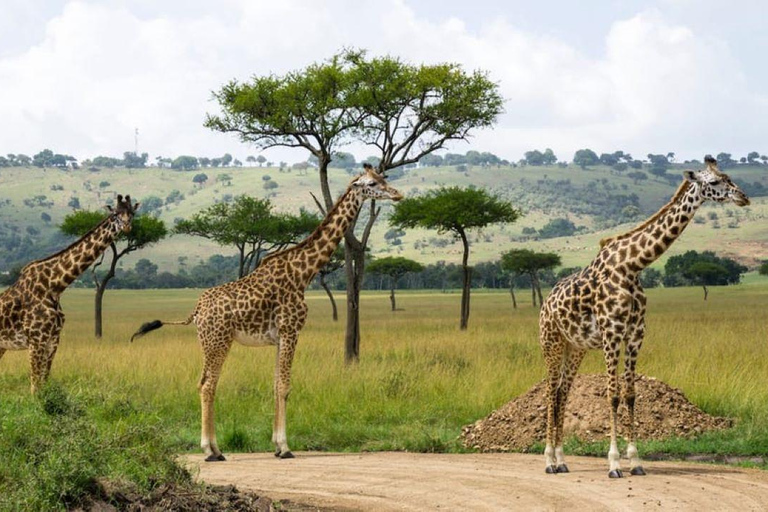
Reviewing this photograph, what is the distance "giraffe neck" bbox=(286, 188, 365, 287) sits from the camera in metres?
14.6

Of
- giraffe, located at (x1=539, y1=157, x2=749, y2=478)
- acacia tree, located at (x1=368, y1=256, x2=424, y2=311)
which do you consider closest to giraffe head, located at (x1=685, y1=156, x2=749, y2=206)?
giraffe, located at (x1=539, y1=157, x2=749, y2=478)

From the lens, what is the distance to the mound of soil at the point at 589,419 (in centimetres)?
1466

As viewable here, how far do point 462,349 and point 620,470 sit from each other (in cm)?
1769

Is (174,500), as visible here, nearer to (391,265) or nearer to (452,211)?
(452,211)

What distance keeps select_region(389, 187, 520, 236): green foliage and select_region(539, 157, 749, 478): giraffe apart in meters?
31.1

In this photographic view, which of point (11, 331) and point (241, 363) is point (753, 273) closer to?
point (241, 363)

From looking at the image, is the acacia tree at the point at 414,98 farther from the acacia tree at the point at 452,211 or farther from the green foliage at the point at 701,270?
the green foliage at the point at 701,270

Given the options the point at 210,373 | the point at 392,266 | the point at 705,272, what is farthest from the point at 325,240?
the point at 705,272

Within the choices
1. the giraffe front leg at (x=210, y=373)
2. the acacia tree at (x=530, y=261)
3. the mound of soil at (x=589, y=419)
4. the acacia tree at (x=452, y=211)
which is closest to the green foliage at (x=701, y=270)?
the acacia tree at (x=530, y=261)

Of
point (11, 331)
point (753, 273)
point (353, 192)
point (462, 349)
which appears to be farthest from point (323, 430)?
point (753, 273)

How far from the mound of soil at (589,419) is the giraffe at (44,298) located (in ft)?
18.8

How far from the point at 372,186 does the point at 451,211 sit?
29.8m

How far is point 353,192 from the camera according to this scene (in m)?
14.8

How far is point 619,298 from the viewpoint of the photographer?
11.9 metres
